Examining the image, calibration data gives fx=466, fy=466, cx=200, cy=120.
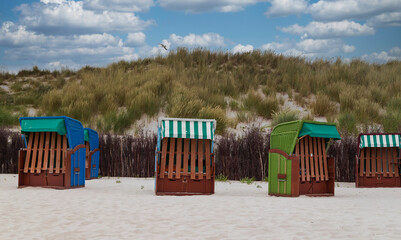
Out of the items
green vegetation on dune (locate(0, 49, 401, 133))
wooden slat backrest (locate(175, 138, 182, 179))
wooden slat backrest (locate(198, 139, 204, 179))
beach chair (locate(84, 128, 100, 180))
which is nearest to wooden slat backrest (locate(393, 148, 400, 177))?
green vegetation on dune (locate(0, 49, 401, 133))

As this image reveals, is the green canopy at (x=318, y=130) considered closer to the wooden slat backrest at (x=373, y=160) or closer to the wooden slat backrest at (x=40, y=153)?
the wooden slat backrest at (x=373, y=160)

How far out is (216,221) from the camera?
21.4ft

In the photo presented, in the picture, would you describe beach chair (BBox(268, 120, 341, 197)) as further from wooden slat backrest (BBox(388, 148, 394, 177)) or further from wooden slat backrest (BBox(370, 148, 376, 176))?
wooden slat backrest (BBox(388, 148, 394, 177))

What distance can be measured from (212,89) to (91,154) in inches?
391

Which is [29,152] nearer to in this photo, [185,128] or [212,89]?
[185,128]

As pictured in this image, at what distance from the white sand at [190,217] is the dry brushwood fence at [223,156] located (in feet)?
17.6

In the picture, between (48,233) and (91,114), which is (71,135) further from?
(91,114)

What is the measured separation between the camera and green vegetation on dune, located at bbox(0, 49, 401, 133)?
20.1 metres

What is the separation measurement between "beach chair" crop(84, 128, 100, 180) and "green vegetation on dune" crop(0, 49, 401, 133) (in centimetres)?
394

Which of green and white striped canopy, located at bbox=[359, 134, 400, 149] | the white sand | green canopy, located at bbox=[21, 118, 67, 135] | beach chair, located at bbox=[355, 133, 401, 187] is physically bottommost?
the white sand

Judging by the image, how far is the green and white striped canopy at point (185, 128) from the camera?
1003 cm

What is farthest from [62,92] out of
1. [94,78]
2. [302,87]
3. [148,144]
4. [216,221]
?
[216,221]

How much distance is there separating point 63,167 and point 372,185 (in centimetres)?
863

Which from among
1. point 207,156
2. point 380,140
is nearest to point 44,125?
point 207,156
